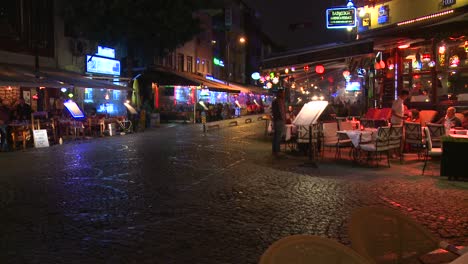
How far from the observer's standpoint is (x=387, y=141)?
38.3ft

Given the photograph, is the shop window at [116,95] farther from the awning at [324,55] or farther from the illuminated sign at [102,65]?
the awning at [324,55]

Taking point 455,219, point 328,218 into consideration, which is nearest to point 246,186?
point 328,218

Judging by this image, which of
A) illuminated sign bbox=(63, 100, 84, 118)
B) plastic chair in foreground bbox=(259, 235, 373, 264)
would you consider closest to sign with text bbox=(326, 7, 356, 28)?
illuminated sign bbox=(63, 100, 84, 118)

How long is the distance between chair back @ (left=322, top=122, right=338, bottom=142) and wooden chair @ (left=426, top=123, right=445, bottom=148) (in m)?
3.03

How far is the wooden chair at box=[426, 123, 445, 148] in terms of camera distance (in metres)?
11.1

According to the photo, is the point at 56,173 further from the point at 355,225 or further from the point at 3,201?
the point at 355,225

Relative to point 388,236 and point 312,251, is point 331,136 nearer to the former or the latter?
point 388,236

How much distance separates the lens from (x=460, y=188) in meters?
8.86

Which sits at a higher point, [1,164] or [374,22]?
[374,22]

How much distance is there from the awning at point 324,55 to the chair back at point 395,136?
348 centimetres

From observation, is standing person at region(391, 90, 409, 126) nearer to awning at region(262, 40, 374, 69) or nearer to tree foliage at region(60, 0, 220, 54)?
awning at region(262, 40, 374, 69)

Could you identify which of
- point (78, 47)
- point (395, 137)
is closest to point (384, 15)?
point (395, 137)

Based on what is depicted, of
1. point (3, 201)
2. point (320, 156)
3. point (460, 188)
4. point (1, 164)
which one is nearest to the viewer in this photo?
point (3, 201)

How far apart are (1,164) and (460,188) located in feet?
38.1
